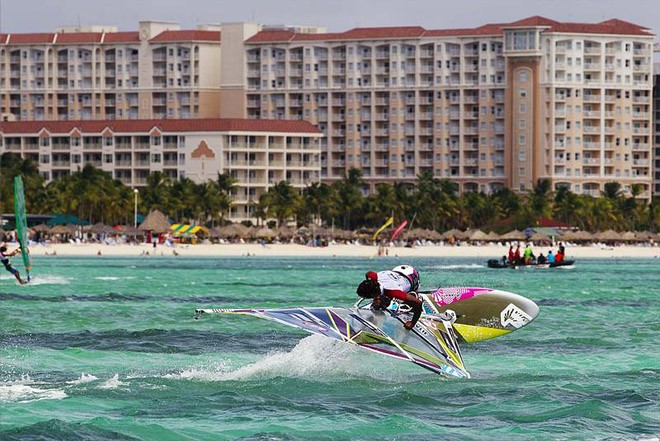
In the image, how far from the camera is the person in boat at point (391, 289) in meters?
25.8

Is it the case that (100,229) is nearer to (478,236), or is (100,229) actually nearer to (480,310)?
(478,236)

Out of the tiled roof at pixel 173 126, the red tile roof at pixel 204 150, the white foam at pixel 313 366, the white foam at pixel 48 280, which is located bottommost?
the white foam at pixel 48 280

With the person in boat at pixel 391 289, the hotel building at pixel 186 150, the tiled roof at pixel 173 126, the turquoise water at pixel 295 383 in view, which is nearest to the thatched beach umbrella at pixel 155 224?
the hotel building at pixel 186 150

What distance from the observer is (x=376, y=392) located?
82.3 ft

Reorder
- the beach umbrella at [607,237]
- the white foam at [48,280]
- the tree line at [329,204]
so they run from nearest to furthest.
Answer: the white foam at [48,280], the beach umbrella at [607,237], the tree line at [329,204]

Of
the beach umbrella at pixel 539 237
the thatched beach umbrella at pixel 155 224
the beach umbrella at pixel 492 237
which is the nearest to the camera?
the thatched beach umbrella at pixel 155 224

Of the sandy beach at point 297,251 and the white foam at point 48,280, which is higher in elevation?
the white foam at point 48,280

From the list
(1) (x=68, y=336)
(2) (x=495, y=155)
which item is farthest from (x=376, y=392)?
(2) (x=495, y=155)

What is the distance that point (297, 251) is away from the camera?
136125 millimetres

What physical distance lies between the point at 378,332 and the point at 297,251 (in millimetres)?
110490

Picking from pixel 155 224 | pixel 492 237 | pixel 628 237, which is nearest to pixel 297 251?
pixel 155 224

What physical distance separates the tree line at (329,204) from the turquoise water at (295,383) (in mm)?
117531

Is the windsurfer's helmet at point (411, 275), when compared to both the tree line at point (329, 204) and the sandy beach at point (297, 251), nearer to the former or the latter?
the sandy beach at point (297, 251)

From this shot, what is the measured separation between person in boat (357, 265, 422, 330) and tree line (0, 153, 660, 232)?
131784mm
